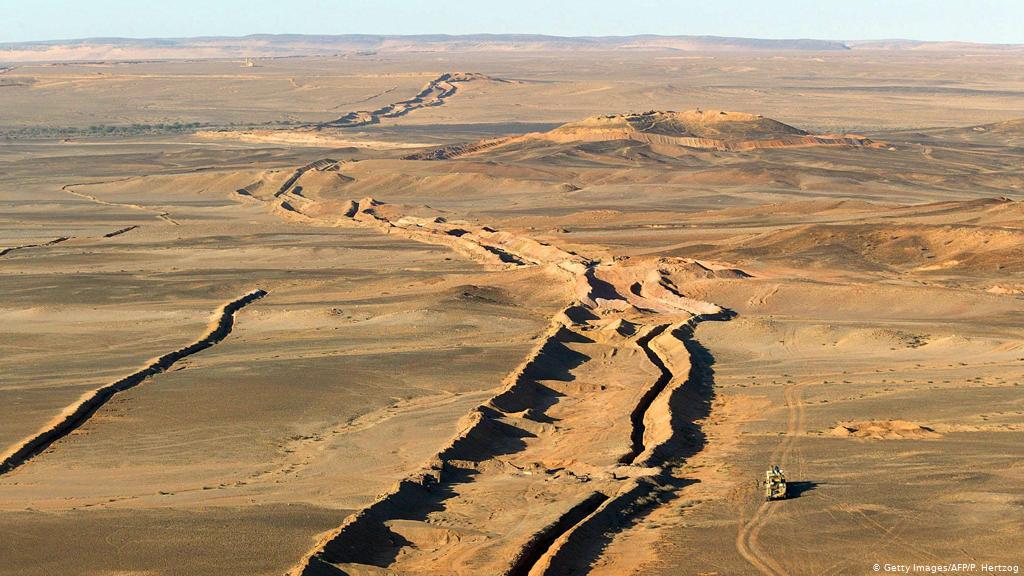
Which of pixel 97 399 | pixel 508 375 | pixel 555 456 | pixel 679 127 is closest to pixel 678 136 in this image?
pixel 679 127

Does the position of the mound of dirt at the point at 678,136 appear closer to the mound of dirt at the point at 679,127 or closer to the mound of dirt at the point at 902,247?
the mound of dirt at the point at 679,127

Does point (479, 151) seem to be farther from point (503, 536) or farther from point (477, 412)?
point (503, 536)

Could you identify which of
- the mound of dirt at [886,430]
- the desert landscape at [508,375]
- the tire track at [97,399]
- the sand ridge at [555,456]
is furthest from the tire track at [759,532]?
the tire track at [97,399]

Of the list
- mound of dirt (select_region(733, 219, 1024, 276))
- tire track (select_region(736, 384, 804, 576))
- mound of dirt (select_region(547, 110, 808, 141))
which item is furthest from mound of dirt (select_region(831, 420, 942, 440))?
mound of dirt (select_region(547, 110, 808, 141))

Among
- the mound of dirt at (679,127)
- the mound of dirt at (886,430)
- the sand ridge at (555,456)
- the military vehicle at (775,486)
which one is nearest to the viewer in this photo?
the sand ridge at (555,456)

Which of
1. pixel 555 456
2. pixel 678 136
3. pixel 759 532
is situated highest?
pixel 759 532

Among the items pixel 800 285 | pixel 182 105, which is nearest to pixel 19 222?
pixel 800 285

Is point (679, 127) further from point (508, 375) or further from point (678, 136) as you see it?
point (508, 375)
